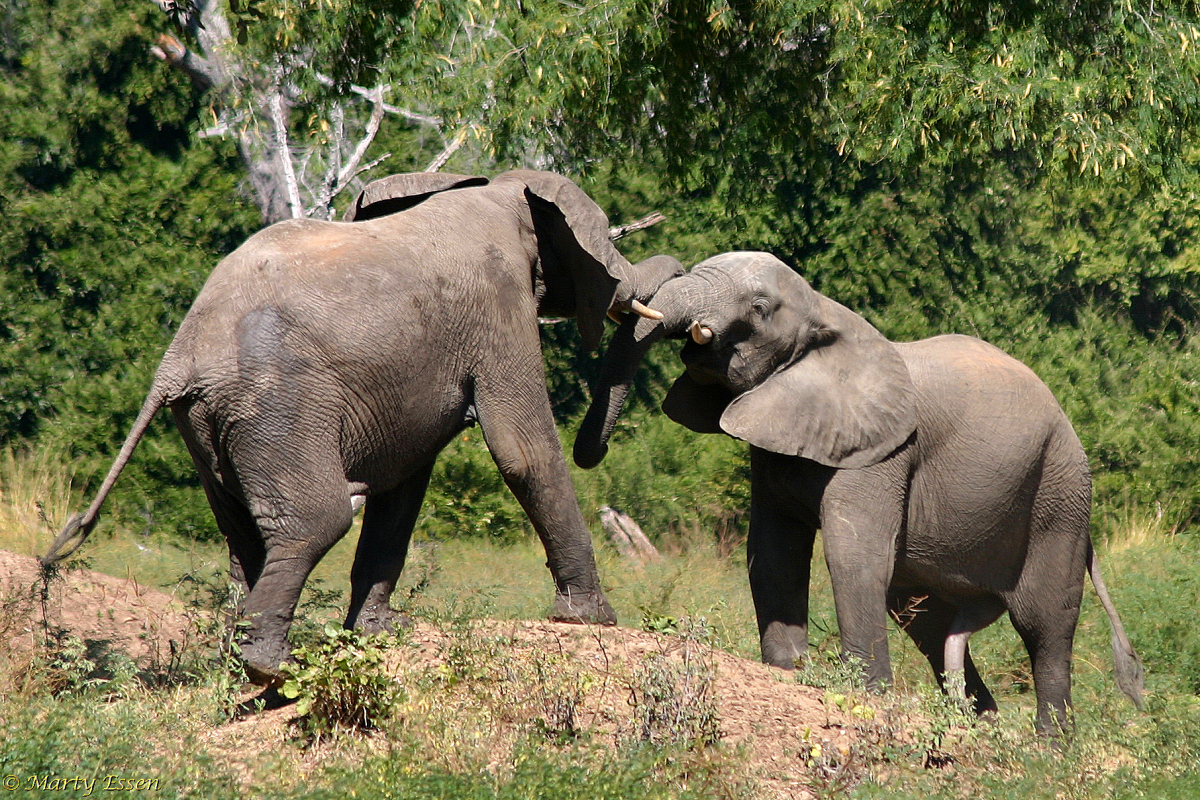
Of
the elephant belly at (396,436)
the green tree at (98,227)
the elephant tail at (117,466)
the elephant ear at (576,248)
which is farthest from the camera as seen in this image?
the green tree at (98,227)

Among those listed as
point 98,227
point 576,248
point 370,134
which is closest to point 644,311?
point 576,248

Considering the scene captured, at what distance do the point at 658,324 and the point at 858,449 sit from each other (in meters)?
1.03

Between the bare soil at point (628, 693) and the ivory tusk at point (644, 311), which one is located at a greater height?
the ivory tusk at point (644, 311)

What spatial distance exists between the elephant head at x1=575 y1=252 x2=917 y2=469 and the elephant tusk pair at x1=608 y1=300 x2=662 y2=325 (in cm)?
4

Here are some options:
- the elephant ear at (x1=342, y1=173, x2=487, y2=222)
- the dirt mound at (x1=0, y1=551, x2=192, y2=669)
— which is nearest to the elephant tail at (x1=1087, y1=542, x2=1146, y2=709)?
the elephant ear at (x1=342, y1=173, x2=487, y2=222)

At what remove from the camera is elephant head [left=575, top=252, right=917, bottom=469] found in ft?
20.6

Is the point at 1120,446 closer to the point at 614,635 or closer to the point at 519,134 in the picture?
the point at 519,134

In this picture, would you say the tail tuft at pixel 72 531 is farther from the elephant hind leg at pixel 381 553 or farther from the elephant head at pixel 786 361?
the elephant head at pixel 786 361

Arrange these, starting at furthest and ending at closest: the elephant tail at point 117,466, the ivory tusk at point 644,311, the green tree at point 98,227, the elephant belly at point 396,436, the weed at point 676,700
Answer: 1. the green tree at point 98,227
2. the ivory tusk at point 644,311
3. the elephant belly at point 396,436
4. the elephant tail at point 117,466
5. the weed at point 676,700

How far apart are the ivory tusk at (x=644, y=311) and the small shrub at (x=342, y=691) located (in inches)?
79.2

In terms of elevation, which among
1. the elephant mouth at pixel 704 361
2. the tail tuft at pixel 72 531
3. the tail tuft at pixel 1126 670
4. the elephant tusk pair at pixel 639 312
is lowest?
the tail tuft at pixel 1126 670

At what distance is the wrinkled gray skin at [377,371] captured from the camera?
546 centimetres

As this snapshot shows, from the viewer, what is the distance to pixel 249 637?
5.47 m

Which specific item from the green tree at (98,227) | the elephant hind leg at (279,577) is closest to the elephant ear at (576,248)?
the elephant hind leg at (279,577)
